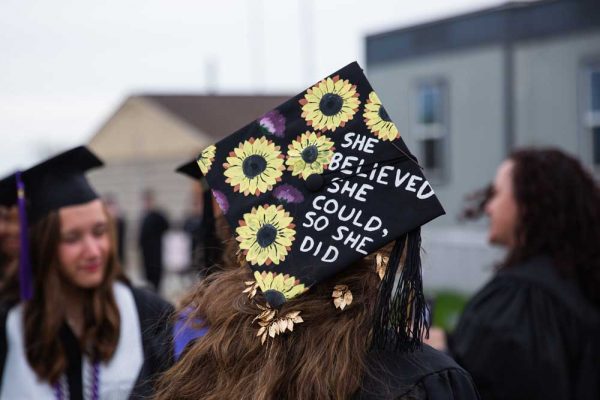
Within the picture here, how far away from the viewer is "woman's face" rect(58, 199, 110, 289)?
286 cm

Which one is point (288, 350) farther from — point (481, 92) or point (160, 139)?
point (160, 139)

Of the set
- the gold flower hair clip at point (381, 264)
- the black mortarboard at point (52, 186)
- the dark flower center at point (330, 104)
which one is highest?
the dark flower center at point (330, 104)

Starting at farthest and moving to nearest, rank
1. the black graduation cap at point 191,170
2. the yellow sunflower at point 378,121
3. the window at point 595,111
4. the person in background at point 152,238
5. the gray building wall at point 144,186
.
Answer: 1. the gray building wall at point 144,186
2. the person in background at point 152,238
3. the window at point 595,111
4. the black graduation cap at point 191,170
5. the yellow sunflower at point 378,121

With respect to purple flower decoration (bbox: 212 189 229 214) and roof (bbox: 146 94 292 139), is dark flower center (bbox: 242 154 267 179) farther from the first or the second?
roof (bbox: 146 94 292 139)

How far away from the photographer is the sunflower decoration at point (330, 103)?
1642 mm

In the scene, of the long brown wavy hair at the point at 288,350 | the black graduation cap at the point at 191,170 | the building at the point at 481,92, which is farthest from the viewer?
the building at the point at 481,92

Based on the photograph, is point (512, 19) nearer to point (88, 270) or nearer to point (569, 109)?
point (569, 109)

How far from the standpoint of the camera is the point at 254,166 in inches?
65.6

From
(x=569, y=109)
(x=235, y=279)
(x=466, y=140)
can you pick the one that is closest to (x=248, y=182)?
(x=235, y=279)

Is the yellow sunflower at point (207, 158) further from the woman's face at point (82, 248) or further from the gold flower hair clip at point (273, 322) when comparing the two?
the woman's face at point (82, 248)

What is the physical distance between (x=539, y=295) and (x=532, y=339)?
0.59 feet

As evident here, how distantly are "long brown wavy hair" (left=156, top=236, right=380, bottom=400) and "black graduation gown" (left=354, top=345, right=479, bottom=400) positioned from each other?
3cm

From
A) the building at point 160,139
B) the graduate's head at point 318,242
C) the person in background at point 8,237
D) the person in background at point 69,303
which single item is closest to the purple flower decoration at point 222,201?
the graduate's head at point 318,242

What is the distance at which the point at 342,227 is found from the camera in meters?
1.61
